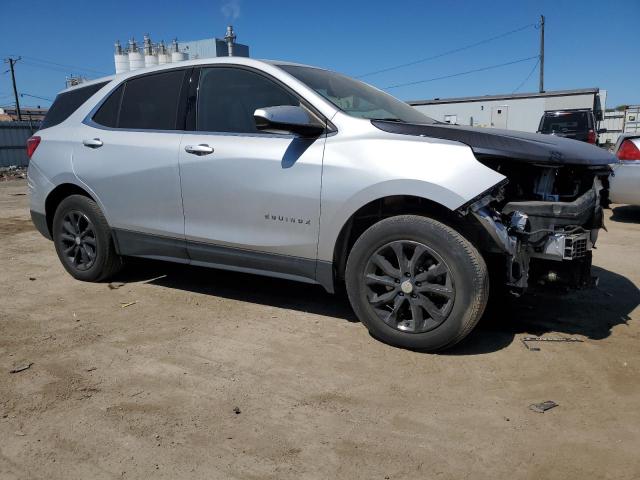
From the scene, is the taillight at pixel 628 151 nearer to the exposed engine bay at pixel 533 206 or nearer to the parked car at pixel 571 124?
the exposed engine bay at pixel 533 206

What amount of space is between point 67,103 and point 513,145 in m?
4.06

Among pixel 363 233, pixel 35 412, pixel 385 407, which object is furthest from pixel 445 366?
pixel 35 412

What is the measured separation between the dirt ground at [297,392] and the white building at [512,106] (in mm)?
21492

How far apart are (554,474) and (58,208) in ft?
14.8

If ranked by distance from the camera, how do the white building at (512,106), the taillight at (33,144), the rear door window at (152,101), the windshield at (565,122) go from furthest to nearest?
the white building at (512,106) < the windshield at (565,122) < the taillight at (33,144) < the rear door window at (152,101)

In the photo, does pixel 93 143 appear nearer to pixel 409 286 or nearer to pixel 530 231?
pixel 409 286

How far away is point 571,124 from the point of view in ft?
54.4

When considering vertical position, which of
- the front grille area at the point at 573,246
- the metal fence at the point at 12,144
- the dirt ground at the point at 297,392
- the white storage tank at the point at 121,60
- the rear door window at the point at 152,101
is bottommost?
the metal fence at the point at 12,144

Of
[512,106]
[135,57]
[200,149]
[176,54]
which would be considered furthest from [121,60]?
[512,106]

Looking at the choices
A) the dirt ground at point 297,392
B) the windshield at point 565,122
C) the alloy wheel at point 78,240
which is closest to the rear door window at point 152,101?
the alloy wheel at point 78,240

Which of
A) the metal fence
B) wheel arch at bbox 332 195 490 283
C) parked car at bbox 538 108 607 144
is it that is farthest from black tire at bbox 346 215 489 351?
the metal fence

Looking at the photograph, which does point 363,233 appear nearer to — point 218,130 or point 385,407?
point 385,407

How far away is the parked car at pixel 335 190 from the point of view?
10.3 feet

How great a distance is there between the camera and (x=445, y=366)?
10.5ft
